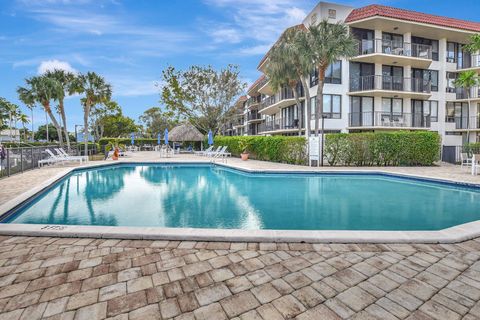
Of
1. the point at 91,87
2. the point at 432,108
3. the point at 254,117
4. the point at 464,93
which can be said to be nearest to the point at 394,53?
the point at 432,108

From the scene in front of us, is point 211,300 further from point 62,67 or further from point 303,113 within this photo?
point 62,67

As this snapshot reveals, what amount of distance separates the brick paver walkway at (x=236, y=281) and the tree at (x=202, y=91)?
30.1 meters

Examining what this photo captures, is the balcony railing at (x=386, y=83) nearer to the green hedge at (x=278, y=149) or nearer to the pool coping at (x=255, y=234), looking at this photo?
the green hedge at (x=278, y=149)

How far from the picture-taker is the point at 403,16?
20828 millimetres

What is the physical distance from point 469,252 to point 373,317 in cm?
235

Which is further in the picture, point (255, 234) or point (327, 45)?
point (327, 45)

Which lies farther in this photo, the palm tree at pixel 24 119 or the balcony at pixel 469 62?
the palm tree at pixel 24 119

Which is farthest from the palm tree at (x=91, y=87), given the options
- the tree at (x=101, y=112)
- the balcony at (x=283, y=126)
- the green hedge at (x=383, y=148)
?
the tree at (x=101, y=112)

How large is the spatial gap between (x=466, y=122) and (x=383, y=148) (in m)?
14.7

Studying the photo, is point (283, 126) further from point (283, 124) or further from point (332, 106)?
point (332, 106)

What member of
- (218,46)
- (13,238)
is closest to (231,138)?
(218,46)

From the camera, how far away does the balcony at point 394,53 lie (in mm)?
20781

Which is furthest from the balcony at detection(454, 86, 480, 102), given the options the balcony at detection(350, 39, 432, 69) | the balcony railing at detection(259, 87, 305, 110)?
the balcony railing at detection(259, 87, 305, 110)

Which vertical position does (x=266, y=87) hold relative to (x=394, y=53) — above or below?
below
